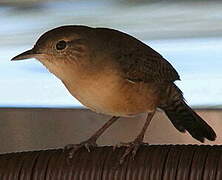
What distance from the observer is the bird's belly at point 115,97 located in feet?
4.50

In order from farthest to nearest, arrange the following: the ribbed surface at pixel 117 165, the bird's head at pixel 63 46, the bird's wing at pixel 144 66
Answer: the bird's wing at pixel 144 66 < the bird's head at pixel 63 46 < the ribbed surface at pixel 117 165

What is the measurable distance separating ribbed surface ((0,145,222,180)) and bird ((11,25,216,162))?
310mm

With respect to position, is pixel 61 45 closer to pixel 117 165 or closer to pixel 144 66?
pixel 144 66

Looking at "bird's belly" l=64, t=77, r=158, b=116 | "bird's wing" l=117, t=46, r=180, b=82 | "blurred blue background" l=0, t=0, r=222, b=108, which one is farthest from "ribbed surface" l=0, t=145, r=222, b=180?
"blurred blue background" l=0, t=0, r=222, b=108

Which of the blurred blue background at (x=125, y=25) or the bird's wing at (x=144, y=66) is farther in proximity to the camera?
the blurred blue background at (x=125, y=25)

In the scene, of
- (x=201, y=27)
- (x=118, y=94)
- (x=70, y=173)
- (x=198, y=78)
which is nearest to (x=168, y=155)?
(x=70, y=173)

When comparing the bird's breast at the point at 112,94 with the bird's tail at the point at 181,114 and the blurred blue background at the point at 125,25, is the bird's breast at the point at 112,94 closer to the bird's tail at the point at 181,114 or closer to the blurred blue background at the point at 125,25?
the bird's tail at the point at 181,114

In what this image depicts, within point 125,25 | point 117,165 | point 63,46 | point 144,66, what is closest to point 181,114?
point 144,66

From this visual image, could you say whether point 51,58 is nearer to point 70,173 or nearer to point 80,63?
point 80,63

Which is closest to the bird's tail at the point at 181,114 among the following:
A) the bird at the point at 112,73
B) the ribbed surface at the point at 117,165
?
the bird at the point at 112,73

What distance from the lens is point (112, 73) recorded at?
1.44 metres

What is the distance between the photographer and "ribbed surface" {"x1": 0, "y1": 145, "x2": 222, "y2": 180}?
969 millimetres

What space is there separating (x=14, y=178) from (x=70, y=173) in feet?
0.25

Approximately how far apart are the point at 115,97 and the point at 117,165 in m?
0.38
